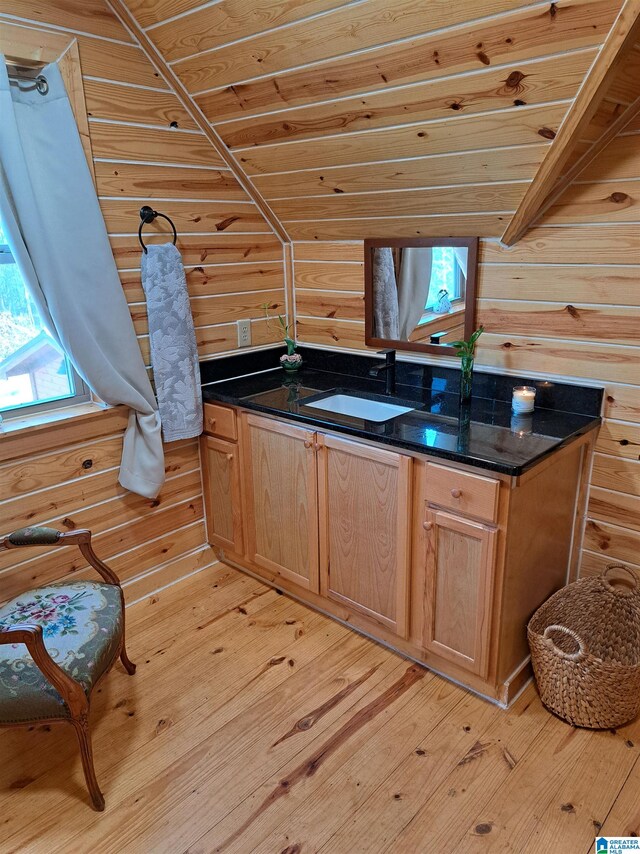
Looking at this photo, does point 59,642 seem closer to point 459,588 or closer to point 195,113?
point 459,588

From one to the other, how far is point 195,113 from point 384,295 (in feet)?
3.33

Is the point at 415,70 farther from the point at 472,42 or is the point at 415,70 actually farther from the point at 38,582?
the point at 38,582

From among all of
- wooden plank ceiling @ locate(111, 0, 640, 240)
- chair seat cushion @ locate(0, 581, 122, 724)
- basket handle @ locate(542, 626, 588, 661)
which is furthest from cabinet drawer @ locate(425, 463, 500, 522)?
chair seat cushion @ locate(0, 581, 122, 724)

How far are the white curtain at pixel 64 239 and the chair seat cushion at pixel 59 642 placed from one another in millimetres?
736

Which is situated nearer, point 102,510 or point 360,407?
point 102,510

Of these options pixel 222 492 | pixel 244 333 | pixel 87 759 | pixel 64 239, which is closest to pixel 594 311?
pixel 244 333

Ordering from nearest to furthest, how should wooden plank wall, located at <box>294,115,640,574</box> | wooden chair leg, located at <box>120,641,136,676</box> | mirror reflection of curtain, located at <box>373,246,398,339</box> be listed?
wooden plank wall, located at <box>294,115,640,574</box> → wooden chair leg, located at <box>120,641,136,676</box> → mirror reflection of curtain, located at <box>373,246,398,339</box>

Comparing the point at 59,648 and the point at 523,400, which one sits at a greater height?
the point at 523,400

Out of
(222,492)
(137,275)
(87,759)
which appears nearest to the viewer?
(87,759)

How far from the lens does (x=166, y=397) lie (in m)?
2.51

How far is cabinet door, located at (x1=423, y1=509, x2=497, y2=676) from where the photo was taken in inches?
75.3

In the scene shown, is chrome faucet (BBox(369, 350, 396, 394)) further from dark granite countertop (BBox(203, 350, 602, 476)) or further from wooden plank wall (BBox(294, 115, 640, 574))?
wooden plank wall (BBox(294, 115, 640, 574))

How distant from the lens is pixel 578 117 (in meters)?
1.65

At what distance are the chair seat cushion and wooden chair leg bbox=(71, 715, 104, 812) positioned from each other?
5 centimetres
